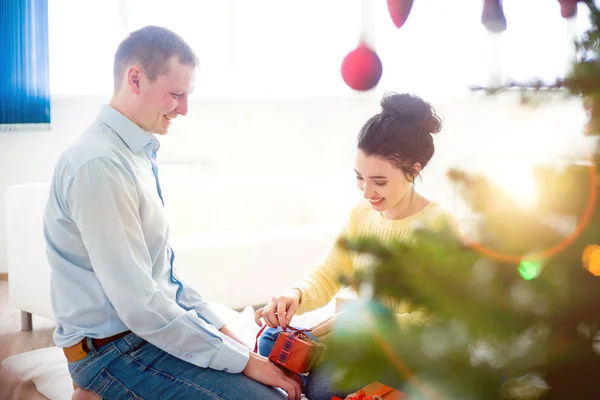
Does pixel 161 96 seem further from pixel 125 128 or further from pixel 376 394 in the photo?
pixel 376 394

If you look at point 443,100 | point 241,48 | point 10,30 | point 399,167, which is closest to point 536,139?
point 443,100

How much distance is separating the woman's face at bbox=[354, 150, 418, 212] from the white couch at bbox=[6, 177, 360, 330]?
1.12m

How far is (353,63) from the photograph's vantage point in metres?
0.93

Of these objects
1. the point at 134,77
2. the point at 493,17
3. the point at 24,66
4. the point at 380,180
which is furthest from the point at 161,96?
the point at 24,66

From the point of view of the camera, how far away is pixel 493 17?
0.53 metres

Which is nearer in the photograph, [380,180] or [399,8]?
[399,8]

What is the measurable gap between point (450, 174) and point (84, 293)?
100cm

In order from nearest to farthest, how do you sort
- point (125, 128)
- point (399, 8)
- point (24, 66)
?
1. point (399, 8)
2. point (125, 128)
3. point (24, 66)

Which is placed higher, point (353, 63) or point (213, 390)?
point (353, 63)

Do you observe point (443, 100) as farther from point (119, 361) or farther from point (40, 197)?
point (119, 361)

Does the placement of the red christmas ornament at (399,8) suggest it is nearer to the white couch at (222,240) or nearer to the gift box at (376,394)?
the gift box at (376,394)

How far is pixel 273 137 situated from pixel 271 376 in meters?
3.09

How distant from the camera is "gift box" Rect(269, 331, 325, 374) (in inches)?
49.2

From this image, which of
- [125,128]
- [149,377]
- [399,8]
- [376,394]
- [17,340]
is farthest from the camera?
[17,340]
